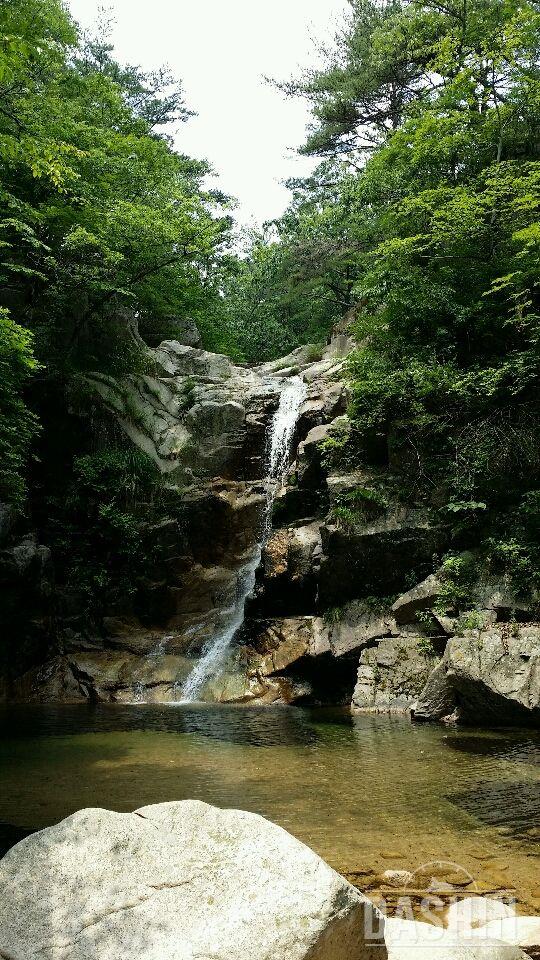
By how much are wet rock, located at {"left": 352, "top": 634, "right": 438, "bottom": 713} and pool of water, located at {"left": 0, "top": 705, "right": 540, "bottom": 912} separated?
74cm

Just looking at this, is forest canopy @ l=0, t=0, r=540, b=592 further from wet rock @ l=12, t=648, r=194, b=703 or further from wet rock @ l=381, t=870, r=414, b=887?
wet rock @ l=381, t=870, r=414, b=887

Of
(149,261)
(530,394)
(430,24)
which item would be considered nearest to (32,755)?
(530,394)

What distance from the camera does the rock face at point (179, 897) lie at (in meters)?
2.31

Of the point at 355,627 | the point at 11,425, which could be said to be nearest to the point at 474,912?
the point at 355,627

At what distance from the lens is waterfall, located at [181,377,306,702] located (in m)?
13.8

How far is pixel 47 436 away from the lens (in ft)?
58.7

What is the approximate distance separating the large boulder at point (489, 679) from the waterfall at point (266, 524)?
5.47 metres

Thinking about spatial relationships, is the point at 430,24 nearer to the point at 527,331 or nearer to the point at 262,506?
the point at 527,331

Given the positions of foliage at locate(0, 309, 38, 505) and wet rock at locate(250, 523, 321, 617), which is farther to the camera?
wet rock at locate(250, 523, 321, 617)

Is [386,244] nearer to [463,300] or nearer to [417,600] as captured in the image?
[463,300]

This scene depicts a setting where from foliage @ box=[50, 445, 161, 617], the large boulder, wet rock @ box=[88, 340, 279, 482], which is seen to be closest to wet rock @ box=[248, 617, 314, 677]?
the large boulder

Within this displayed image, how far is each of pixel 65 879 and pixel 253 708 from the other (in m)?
9.63

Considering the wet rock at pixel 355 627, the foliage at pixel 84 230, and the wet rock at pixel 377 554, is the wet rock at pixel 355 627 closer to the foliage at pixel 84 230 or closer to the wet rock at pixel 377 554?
the wet rock at pixel 377 554

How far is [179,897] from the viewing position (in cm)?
251
